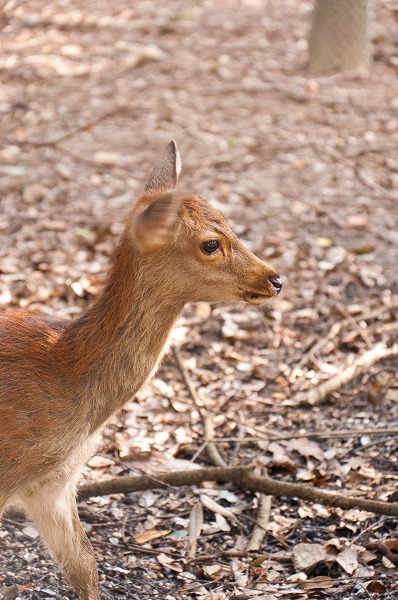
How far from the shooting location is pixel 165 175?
4500 millimetres

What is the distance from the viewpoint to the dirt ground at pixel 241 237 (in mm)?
4820

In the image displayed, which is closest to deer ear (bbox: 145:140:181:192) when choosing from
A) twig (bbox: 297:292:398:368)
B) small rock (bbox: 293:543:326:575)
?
small rock (bbox: 293:543:326:575)

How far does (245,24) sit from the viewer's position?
12.9m

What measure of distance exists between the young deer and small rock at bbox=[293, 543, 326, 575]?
1137 millimetres

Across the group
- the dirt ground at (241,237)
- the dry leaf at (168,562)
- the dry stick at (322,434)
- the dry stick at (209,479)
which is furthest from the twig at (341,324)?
the dry leaf at (168,562)

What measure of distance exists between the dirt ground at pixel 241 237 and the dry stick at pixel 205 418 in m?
0.09

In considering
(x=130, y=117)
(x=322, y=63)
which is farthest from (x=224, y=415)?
(x=322, y=63)

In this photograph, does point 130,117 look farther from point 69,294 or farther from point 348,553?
point 348,553

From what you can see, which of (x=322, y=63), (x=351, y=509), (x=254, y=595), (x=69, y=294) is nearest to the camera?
(x=254, y=595)

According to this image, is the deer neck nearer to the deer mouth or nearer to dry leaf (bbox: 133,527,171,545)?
the deer mouth

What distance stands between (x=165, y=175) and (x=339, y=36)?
7540 millimetres

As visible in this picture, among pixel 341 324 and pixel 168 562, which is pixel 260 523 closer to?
pixel 168 562

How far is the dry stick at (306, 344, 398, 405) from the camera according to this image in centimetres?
608

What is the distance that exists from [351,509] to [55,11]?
9.94 m
